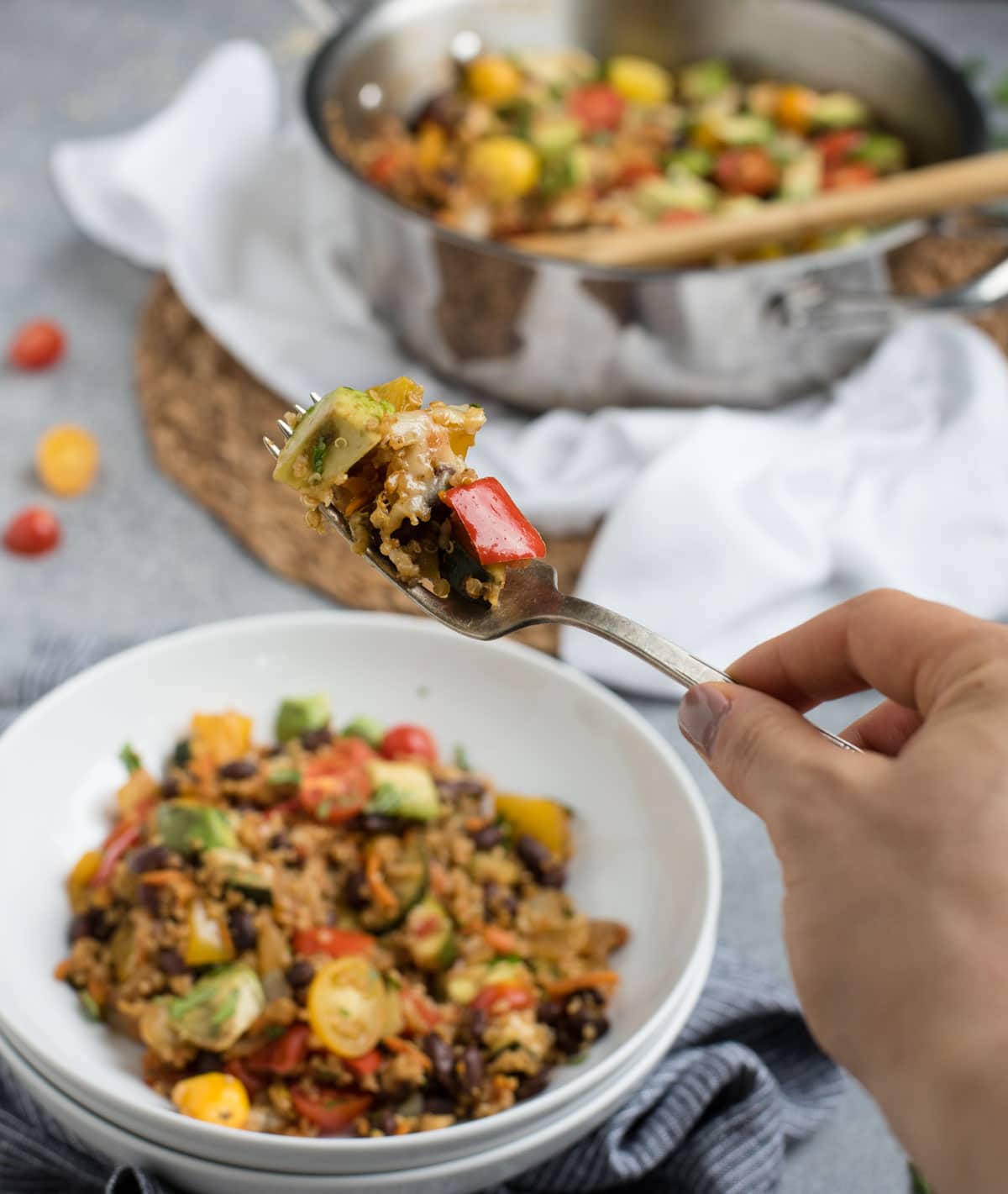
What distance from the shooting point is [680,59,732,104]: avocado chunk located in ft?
10.6

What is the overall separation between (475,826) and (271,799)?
0.87 feet

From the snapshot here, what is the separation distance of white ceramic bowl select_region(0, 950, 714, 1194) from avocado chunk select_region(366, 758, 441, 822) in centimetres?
42

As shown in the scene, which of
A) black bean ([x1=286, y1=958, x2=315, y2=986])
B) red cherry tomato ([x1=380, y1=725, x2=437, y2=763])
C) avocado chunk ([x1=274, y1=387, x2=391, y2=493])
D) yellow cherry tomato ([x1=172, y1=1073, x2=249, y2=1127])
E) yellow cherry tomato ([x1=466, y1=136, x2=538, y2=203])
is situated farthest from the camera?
yellow cherry tomato ([x1=466, y1=136, x2=538, y2=203])

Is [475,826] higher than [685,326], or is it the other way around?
[685,326]

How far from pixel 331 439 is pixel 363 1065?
677 mm

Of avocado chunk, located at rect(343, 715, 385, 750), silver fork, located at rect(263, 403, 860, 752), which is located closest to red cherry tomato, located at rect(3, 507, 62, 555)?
avocado chunk, located at rect(343, 715, 385, 750)

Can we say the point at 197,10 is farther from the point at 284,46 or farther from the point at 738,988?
the point at 738,988

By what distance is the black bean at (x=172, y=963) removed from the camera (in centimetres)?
153

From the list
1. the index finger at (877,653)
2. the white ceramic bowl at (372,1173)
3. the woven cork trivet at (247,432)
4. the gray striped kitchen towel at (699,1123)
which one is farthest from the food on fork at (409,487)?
the woven cork trivet at (247,432)

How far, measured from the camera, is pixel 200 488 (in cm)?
263

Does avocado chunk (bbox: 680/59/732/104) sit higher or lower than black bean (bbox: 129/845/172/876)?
higher

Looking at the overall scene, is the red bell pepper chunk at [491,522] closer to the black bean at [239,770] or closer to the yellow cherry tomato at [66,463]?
the black bean at [239,770]

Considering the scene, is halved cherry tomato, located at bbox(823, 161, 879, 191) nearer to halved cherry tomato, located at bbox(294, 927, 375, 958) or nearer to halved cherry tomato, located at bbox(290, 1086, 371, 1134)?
halved cherry tomato, located at bbox(294, 927, 375, 958)

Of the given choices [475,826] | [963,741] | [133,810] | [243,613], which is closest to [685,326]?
[243,613]
